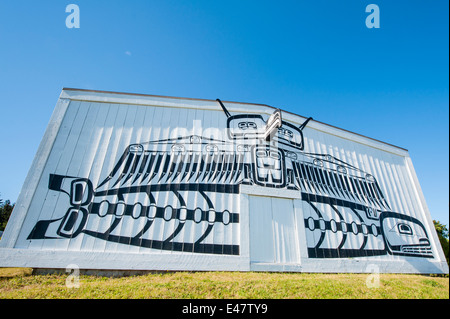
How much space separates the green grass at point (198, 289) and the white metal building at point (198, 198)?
1.55 ft

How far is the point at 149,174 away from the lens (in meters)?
5.83

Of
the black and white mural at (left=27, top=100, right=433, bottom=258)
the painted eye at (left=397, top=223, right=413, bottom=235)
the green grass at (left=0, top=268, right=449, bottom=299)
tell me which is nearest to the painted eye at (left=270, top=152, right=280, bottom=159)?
the black and white mural at (left=27, top=100, right=433, bottom=258)

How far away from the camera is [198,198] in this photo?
572cm

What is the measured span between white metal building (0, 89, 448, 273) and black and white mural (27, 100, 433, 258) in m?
0.03

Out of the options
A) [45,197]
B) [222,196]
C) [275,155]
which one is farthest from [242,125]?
[45,197]

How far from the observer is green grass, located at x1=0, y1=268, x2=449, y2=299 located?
11.1 ft

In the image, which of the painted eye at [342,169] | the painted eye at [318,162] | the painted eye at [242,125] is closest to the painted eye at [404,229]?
the painted eye at [342,169]

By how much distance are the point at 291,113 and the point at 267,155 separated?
2.44 m

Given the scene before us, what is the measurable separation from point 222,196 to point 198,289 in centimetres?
266

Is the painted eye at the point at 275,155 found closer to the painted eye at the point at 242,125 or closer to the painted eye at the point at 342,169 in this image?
the painted eye at the point at 242,125

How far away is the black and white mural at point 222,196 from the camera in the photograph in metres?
5.17

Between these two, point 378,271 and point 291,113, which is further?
point 291,113

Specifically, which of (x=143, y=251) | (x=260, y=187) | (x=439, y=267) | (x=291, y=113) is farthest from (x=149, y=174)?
(x=439, y=267)
